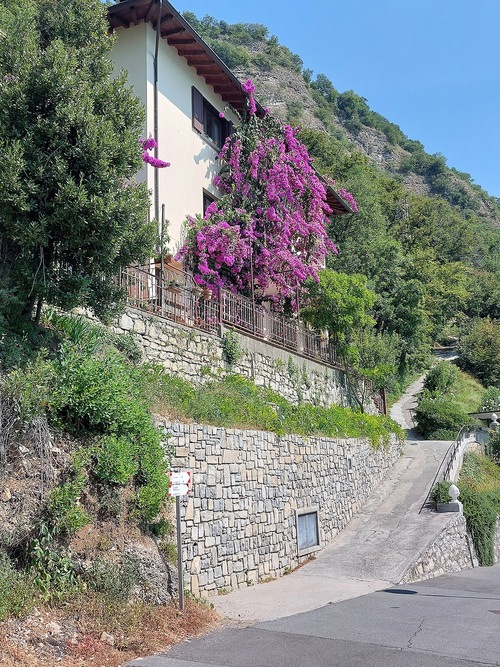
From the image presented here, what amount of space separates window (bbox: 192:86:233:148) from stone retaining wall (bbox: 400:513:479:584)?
1363 centimetres

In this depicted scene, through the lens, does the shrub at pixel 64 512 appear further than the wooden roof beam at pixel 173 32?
No

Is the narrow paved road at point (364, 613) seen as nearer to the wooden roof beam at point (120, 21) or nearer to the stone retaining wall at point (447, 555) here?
the stone retaining wall at point (447, 555)

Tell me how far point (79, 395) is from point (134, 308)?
177 inches

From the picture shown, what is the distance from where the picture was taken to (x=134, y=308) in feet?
40.8

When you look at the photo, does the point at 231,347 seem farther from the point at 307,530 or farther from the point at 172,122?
the point at 172,122

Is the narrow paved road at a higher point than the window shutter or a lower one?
lower

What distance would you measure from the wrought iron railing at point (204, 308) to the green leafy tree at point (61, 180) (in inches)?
73.2

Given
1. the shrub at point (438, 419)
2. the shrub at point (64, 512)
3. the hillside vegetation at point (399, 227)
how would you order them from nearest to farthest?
the shrub at point (64, 512) → the shrub at point (438, 419) → the hillside vegetation at point (399, 227)

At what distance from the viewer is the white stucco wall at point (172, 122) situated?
16.9 m

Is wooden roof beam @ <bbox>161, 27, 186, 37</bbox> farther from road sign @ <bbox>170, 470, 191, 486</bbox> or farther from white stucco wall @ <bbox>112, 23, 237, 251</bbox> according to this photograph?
road sign @ <bbox>170, 470, 191, 486</bbox>

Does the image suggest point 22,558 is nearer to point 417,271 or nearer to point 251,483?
point 251,483

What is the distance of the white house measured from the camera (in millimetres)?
16766

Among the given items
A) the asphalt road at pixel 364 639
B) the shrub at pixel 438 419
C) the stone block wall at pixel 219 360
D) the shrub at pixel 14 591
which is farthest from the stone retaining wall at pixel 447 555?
the shrub at pixel 438 419

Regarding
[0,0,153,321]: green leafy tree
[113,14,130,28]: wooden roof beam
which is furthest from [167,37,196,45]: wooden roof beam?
[0,0,153,321]: green leafy tree
